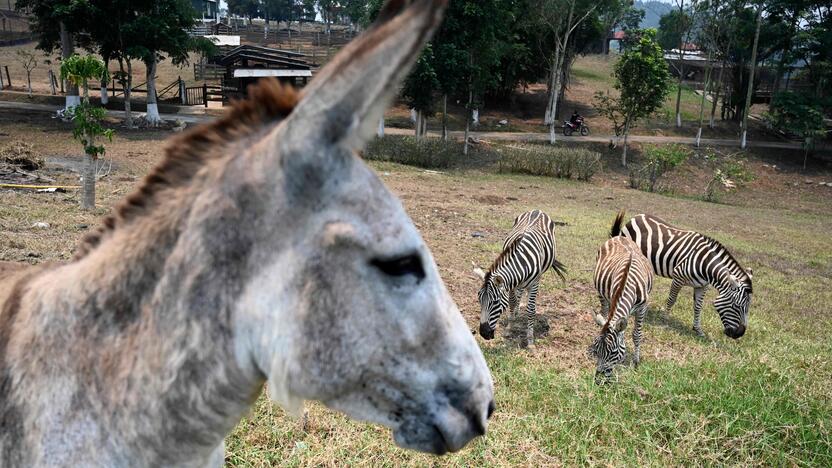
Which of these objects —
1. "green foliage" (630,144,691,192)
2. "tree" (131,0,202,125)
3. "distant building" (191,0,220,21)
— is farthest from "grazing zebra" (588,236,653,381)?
"distant building" (191,0,220,21)

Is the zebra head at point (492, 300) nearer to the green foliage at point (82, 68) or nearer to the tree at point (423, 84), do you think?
the green foliage at point (82, 68)

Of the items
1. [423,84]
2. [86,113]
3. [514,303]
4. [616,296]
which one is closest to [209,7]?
[423,84]

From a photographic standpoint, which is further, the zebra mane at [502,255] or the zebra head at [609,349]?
the zebra mane at [502,255]

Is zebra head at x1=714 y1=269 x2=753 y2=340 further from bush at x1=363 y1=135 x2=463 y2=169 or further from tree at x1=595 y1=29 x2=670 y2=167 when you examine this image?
tree at x1=595 y1=29 x2=670 y2=167

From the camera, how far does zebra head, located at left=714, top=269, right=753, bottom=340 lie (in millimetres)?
8891

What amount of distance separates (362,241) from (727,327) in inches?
358

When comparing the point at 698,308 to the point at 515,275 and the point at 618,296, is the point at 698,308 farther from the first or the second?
the point at 515,275

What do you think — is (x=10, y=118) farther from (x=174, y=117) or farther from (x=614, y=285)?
(x=614, y=285)

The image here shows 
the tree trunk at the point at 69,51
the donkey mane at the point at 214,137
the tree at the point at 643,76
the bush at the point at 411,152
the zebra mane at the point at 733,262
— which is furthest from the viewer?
the tree at the point at 643,76

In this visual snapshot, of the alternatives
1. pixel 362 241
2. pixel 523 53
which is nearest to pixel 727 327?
pixel 362 241

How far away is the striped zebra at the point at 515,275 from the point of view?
7824 mm

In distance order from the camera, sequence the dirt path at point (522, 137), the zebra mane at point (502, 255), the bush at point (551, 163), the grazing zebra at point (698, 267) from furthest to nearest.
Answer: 1. the dirt path at point (522, 137)
2. the bush at point (551, 163)
3. the grazing zebra at point (698, 267)
4. the zebra mane at point (502, 255)

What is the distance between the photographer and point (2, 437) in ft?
5.27

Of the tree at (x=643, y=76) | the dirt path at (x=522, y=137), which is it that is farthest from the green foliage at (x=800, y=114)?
the tree at (x=643, y=76)
